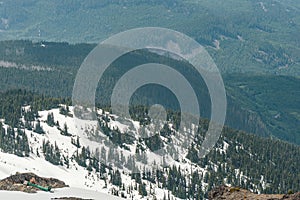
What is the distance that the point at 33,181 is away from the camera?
79062 mm

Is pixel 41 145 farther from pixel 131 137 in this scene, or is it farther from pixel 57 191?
pixel 57 191

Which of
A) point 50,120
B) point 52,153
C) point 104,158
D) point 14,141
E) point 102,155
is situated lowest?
point 104,158

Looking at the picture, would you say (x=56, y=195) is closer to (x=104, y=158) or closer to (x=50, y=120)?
(x=104, y=158)

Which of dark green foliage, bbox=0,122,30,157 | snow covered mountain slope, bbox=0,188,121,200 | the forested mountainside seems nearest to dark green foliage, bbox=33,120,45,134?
the forested mountainside

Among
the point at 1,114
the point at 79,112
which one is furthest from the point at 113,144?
the point at 1,114

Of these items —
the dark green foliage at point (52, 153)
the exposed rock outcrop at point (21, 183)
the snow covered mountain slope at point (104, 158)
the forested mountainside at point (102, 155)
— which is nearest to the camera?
the exposed rock outcrop at point (21, 183)

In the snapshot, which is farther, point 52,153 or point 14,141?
point 14,141

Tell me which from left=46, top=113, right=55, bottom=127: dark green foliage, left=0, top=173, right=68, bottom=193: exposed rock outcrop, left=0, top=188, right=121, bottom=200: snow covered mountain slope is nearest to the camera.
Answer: left=0, top=188, right=121, bottom=200: snow covered mountain slope

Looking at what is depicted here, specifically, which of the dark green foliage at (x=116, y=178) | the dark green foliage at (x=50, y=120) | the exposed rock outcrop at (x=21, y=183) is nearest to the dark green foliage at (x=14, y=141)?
the dark green foliage at (x=50, y=120)

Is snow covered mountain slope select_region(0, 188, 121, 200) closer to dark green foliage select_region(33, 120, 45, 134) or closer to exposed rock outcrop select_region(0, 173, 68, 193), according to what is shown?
exposed rock outcrop select_region(0, 173, 68, 193)

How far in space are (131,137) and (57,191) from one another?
374ft

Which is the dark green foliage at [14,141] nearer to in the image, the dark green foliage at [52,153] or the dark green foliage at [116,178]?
the dark green foliage at [52,153]

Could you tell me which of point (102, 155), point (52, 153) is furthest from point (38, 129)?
point (52, 153)

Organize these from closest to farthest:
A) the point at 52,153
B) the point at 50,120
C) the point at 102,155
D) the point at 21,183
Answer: the point at 21,183 < the point at 52,153 < the point at 102,155 < the point at 50,120
